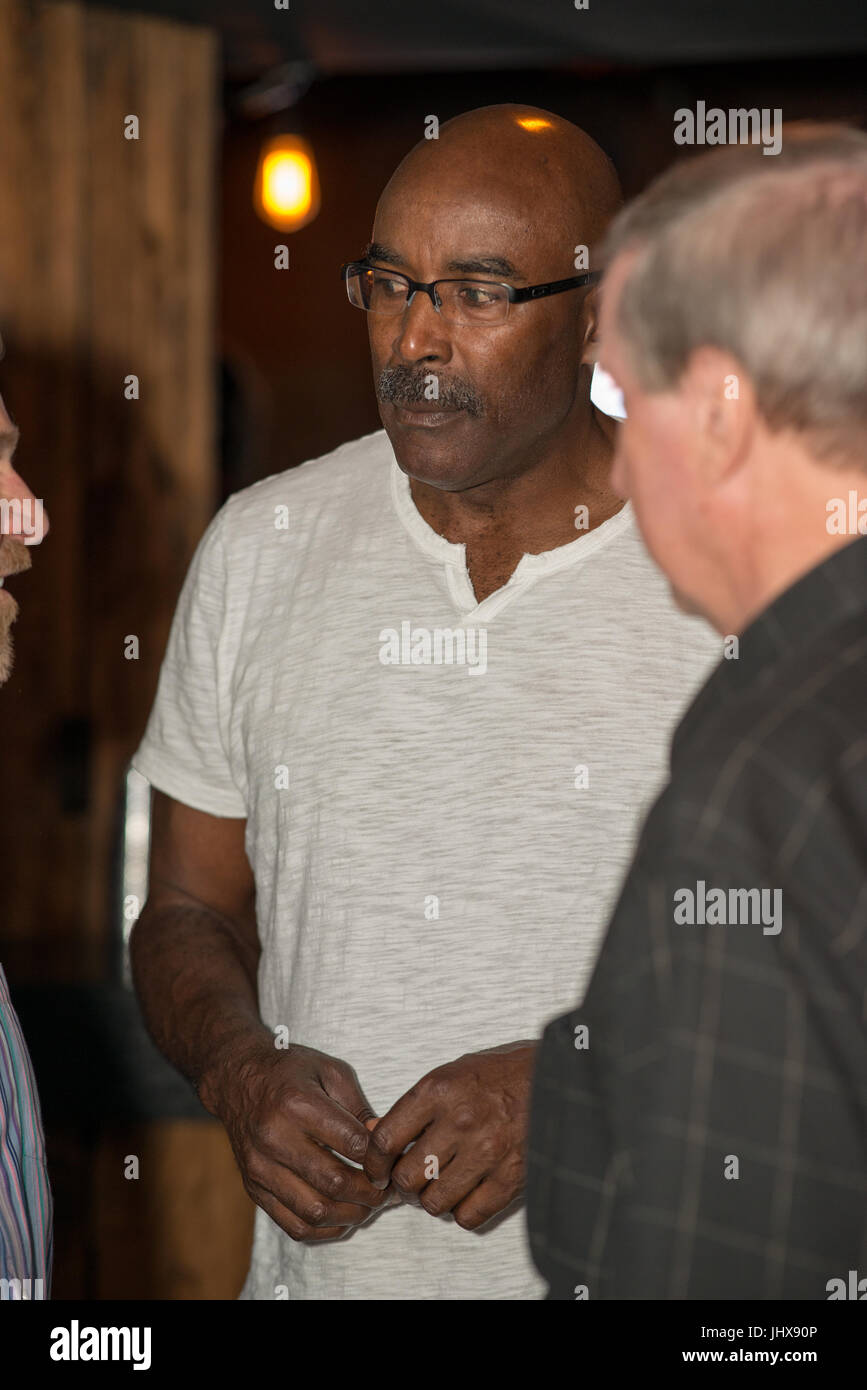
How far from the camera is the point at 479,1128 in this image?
1343 mm

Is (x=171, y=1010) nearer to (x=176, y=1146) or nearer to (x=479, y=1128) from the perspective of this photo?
(x=479, y=1128)

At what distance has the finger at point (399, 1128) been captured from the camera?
1335mm

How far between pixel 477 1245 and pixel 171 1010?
399 millimetres

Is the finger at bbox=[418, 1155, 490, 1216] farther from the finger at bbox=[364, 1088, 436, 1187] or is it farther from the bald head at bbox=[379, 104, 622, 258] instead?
the bald head at bbox=[379, 104, 622, 258]

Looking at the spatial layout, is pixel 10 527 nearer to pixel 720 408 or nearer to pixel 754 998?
pixel 720 408

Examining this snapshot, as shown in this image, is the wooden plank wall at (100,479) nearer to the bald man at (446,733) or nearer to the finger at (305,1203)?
the bald man at (446,733)

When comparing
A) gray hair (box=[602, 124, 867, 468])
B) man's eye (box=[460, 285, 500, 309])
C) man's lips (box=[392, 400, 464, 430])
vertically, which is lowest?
gray hair (box=[602, 124, 867, 468])

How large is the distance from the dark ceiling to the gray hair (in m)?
2.48

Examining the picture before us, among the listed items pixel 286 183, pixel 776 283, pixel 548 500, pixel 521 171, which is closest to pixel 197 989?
pixel 548 500

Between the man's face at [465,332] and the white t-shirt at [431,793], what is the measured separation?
14cm

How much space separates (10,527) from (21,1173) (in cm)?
61

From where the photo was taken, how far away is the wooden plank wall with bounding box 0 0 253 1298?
313cm

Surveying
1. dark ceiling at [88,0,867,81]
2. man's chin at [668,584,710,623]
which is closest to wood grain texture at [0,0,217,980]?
dark ceiling at [88,0,867,81]

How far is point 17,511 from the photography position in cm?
148
